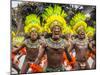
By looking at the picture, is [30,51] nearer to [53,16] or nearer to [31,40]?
[31,40]

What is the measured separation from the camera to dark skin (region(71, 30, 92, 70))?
2.06 m

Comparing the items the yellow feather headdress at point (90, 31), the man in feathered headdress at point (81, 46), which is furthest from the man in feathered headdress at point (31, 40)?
the yellow feather headdress at point (90, 31)

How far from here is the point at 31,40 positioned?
6.26ft

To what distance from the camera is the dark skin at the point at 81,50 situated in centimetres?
206

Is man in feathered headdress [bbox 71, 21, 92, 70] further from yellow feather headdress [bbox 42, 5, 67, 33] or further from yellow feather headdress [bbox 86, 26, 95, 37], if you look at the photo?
yellow feather headdress [bbox 42, 5, 67, 33]

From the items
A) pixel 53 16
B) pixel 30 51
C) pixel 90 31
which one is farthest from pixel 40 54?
pixel 90 31

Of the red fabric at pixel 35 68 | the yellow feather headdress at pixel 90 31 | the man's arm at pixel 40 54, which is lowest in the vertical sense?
the red fabric at pixel 35 68

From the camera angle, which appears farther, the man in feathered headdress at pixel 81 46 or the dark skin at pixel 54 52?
the man in feathered headdress at pixel 81 46

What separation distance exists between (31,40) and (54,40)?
22cm

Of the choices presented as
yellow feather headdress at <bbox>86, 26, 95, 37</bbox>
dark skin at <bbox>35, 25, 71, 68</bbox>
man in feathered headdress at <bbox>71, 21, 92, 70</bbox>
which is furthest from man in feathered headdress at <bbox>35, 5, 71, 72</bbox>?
yellow feather headdress at <bbox>86, 26, 95, 37</bbox>

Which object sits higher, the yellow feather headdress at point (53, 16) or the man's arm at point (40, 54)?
the yellow feather headdress at point (53, 16)

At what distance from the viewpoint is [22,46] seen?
1873 millimetres

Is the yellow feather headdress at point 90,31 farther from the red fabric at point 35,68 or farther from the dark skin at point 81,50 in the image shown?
the red fabric at point 35,68

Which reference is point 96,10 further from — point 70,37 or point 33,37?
point 33,37
